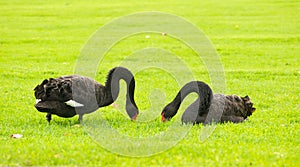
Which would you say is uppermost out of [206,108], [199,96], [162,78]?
[199,96]

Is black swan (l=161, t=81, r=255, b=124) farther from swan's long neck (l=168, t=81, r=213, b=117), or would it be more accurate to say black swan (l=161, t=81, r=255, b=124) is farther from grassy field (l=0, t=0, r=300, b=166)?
grassy field (l=0, t=0, r=300, b=166)

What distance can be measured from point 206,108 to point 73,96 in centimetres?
180

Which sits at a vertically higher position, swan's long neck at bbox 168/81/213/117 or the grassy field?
swan's long neck at bbox 168/81/213/117

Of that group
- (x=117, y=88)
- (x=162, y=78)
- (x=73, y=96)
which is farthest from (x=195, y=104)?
(x=162, y=78)

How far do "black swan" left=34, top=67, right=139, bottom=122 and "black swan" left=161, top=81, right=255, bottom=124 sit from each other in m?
0.60

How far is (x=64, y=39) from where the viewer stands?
18281 millimetres

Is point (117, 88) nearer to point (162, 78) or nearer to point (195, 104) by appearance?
point (195, 104)

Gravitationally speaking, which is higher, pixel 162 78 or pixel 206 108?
pixel 206 108

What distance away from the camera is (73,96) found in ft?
22.0

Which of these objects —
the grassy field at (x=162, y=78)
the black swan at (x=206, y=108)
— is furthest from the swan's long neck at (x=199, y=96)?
the grassy field at (x=162, y=78)

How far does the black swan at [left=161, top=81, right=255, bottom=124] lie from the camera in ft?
22.4

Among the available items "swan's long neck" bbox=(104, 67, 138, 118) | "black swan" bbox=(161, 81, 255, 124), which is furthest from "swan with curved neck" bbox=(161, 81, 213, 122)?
"swan's long neck" bbox=(104, 67, 138, 118)

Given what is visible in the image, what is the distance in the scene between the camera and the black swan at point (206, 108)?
22.4 ft

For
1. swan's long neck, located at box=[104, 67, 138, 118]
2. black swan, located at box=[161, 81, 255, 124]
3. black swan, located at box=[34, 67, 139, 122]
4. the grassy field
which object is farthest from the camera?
swan's long neck, located at box=[104, 67, 138, 118]
